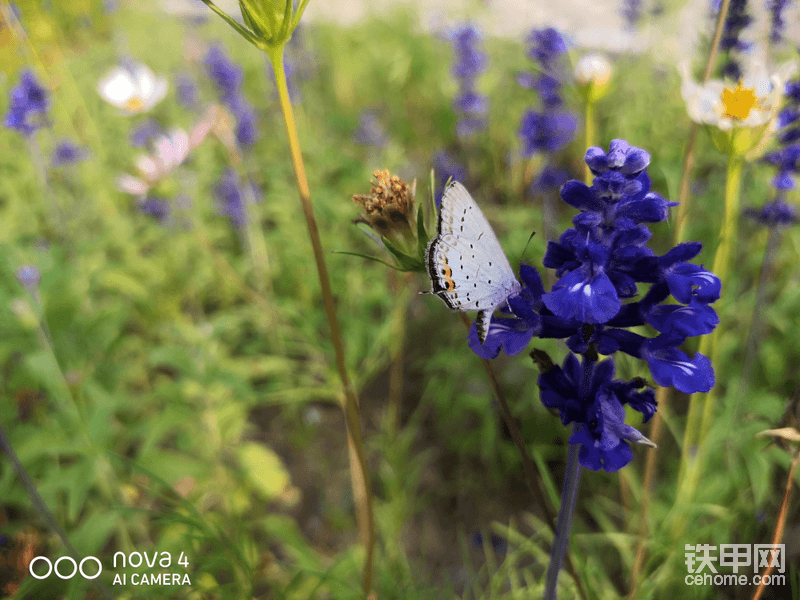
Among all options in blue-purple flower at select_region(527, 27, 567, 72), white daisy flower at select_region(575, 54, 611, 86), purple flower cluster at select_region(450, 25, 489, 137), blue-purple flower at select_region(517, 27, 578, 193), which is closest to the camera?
white daisy flower at select_region(575, 54, 611, 86)

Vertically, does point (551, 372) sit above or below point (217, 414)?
above

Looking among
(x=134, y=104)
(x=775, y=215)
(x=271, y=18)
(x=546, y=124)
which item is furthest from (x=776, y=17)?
(x=134, y=104)

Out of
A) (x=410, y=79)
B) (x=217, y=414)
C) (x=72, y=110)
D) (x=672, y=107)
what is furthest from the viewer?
(x=410, y=79)

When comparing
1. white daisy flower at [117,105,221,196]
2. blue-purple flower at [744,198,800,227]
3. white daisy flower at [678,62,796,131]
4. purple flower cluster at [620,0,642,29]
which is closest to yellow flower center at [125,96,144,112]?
white daisy flower at [117,105,221,196]

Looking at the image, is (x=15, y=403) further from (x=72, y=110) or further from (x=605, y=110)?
(x=605, y=110)

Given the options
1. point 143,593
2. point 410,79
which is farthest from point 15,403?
point 410,79

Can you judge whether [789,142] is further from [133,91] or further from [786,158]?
[133,91]

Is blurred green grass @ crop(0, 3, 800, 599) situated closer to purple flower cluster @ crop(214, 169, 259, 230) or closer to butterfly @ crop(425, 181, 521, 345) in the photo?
purple flower cluster @ crop(214, 169, 259, 230)
